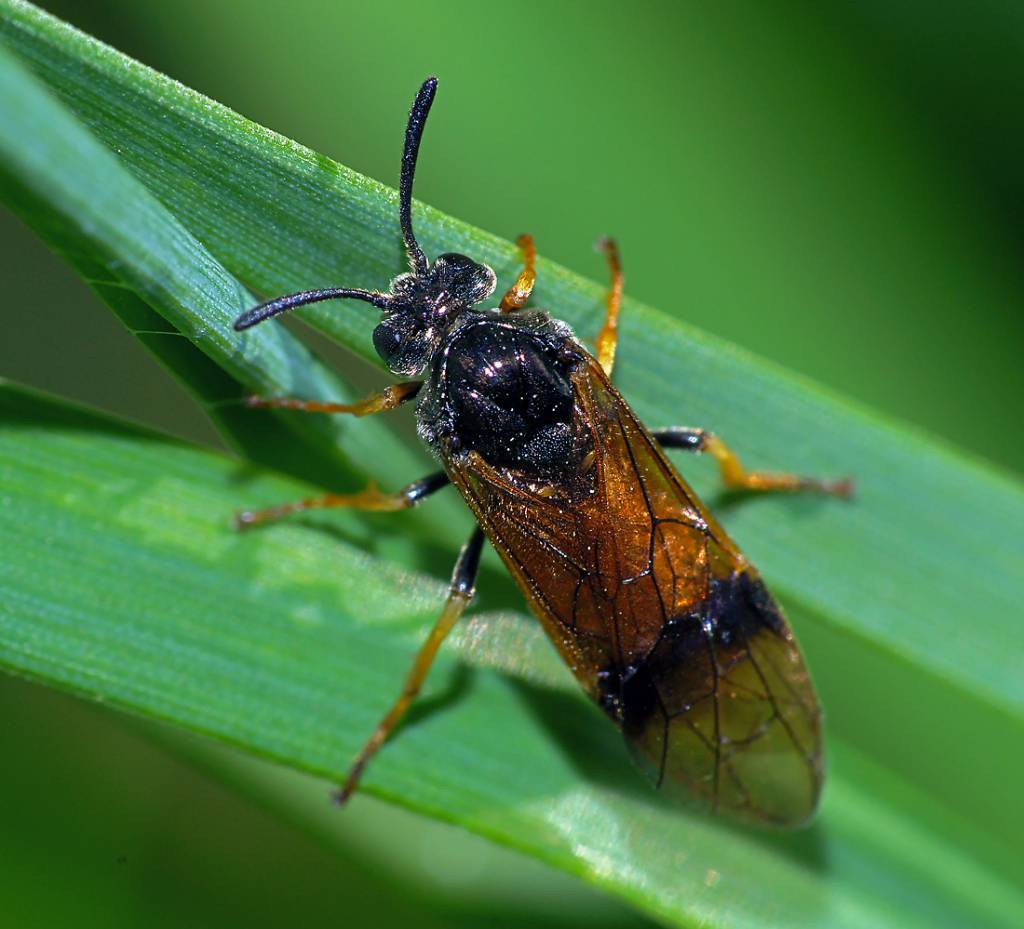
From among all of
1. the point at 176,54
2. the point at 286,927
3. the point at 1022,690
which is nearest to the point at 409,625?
the point at 286,927

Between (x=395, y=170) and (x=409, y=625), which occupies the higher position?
(x=395, y=170)

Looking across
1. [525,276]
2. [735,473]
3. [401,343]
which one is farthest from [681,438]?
[401,343]

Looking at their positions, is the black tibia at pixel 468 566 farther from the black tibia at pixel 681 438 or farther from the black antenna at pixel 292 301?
the black antenna at pixel 292 301

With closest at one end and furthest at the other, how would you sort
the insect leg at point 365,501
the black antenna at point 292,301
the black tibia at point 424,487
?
the black antenna at point 292,301
the insect leg at point 365,501
the black tibia at point 424,487

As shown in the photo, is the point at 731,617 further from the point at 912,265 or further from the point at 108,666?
the point at 912,265

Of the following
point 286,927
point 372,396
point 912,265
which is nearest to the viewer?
point 372,396

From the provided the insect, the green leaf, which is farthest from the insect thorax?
the green leaf

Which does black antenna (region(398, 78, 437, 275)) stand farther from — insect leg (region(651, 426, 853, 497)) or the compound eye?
insect leg (region(651, 426, 853, 497))

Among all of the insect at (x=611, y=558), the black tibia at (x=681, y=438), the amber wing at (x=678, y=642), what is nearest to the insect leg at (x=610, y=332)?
the insect at (x=611, y=558)
